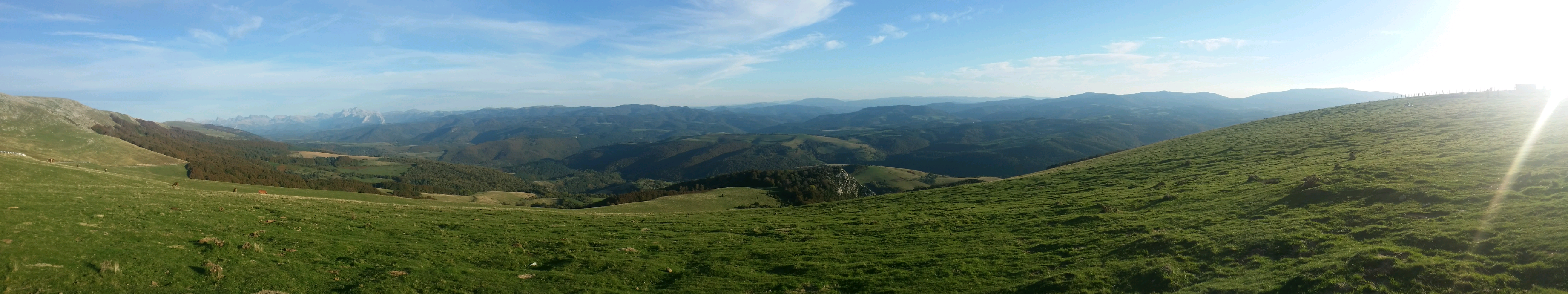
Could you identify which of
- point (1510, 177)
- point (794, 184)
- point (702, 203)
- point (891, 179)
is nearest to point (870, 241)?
point (1510, 177)

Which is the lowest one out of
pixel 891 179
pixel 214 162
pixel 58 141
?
pixel 891 179

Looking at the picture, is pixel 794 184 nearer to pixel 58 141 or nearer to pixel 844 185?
pixel 844 185

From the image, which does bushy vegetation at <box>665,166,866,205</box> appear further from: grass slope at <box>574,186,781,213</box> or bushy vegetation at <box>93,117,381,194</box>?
bushy vegetation at <box>93,117,381,194</box>

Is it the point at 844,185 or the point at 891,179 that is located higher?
the point at 844,185

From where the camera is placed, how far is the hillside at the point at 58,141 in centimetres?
7688

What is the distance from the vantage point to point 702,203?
61.0 m

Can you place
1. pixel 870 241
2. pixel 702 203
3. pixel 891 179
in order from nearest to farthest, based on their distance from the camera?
pixel 870 241 → pixel 702 203 → pixel 891 179

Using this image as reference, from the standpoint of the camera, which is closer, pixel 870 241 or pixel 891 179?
pixel 870 241

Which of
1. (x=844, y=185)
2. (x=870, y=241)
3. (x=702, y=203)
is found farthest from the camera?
(x=844, y=185)

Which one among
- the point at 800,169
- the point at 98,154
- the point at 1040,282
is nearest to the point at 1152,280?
the point at 1040,282

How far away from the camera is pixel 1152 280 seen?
53.6ft

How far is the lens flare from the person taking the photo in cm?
1656

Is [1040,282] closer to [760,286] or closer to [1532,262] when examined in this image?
[760,286]

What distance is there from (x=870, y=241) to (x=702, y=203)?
36674 millimetres
